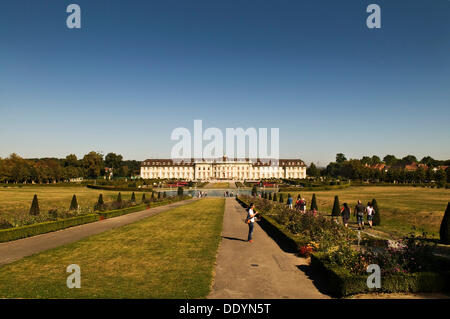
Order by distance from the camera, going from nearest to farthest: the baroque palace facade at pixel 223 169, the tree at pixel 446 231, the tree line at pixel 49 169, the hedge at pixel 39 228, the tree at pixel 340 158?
the tree at pixel 446 231, the hedge at pixel 39 228, the tree line at pixel 49 169, the baroque palace facade at pixel 223 169, the tree at pixel 340 158

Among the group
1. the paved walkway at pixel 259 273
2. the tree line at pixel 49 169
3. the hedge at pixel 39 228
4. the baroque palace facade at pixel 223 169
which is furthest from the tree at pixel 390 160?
the paved walkway at pixel 259 273

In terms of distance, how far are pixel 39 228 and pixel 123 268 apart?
10.3 metres

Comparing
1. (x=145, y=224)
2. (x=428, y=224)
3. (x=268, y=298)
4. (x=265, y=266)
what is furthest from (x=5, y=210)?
(x=428, y=224)

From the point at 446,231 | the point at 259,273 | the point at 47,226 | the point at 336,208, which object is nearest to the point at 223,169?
the point at 336,208

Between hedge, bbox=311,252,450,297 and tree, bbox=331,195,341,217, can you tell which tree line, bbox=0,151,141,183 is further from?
hedge, bbox=311,252,450,297

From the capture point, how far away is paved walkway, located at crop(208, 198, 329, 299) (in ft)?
26.6

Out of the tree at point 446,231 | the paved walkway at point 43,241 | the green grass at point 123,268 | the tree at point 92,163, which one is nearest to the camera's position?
the green grass at point 123,268

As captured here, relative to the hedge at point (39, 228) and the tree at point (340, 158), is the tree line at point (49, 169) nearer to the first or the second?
the hedge at point (39, 228)

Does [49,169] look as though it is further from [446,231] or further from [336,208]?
[446,231]

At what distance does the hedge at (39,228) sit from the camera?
1562 centimetres

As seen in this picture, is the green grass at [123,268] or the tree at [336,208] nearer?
the green grass at [123,268]

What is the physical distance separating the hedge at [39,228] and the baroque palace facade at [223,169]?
5056 inches

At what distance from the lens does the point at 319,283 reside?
9.01 meters
